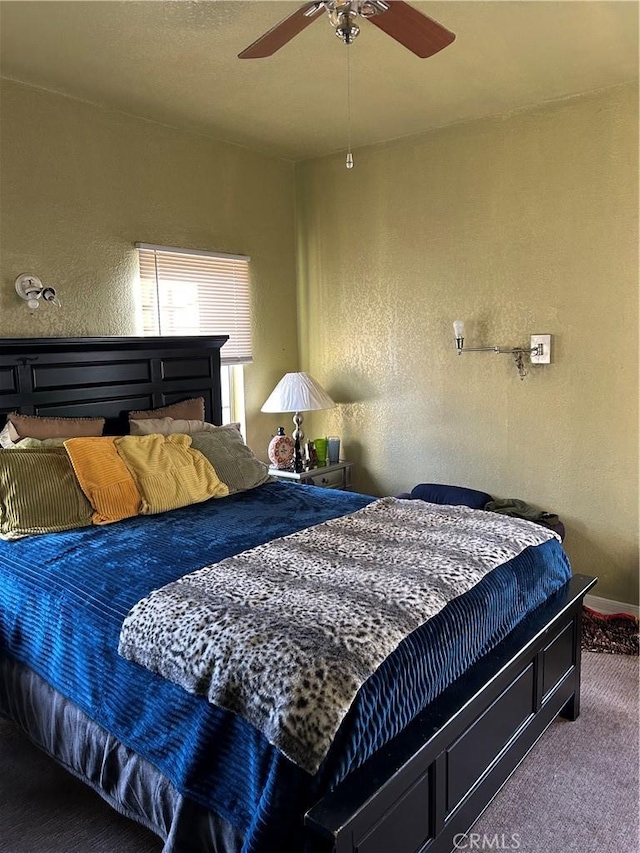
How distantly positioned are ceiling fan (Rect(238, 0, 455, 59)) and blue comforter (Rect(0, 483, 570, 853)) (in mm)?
1750

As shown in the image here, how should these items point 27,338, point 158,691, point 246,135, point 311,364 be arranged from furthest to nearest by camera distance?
point 311,364 → point 246,135 → point 27,338 → point 158,691

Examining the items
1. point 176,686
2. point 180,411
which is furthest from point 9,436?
point 176,686

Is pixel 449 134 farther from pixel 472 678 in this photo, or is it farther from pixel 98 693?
pixel 98 693

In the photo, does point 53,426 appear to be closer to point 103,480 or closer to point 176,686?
point 103,480

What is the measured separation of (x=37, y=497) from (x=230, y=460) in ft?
3.24

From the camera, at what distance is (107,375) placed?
3.50 meters

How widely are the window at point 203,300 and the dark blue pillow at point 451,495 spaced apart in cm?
133

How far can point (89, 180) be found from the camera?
347 centimetres

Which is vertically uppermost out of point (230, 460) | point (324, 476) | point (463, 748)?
point (230, 460)

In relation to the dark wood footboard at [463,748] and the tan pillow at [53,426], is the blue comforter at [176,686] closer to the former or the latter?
the dark wood footboard at [463,748]

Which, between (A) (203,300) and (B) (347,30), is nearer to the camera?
(B) (347,30)

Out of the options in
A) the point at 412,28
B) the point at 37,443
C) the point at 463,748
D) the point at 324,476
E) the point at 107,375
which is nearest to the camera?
the point at 463,748

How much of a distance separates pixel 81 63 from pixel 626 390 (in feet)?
10.1

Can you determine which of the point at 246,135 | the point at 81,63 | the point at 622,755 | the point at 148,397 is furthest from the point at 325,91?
the point at 622,755
